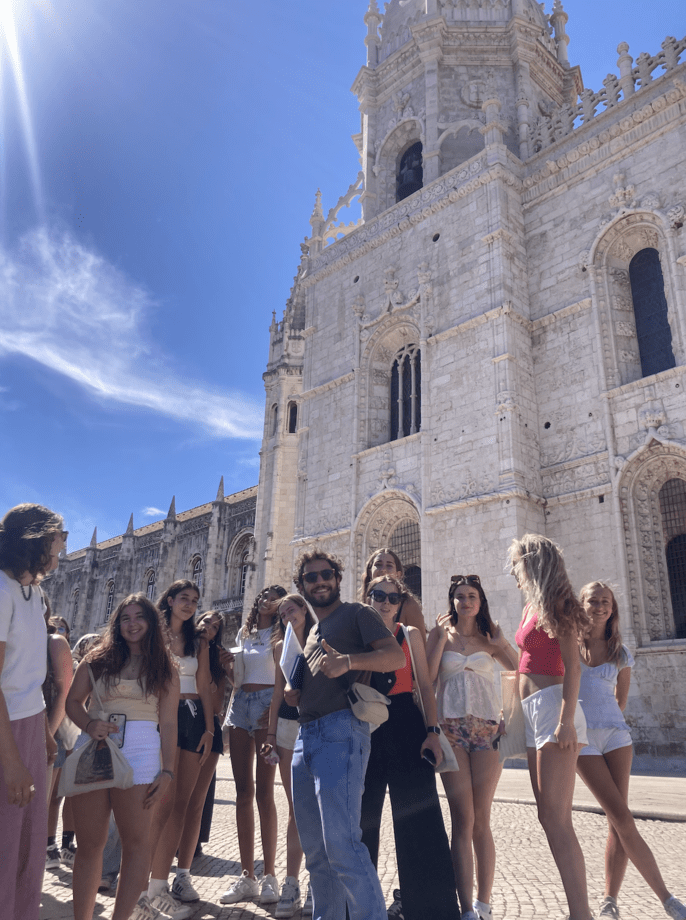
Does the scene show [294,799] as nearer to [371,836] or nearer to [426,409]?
[371,836]

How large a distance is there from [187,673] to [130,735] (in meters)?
1.25

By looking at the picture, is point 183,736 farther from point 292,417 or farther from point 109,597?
point 109,597

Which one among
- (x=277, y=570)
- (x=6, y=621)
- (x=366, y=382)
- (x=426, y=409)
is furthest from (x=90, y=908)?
(x=277, y=570)

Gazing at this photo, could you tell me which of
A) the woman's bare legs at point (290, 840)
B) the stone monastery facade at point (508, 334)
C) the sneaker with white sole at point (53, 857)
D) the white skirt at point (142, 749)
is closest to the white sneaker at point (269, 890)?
the woman's bare legs at point (290, 840)

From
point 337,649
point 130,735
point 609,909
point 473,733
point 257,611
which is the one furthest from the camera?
point 257,611

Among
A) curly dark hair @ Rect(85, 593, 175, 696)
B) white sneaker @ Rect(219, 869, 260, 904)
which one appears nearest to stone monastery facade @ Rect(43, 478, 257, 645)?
white sneaker @ Rect(219, 869, 260, 904)

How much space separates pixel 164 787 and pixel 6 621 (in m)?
1.32

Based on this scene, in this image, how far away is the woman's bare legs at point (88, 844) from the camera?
3307mm

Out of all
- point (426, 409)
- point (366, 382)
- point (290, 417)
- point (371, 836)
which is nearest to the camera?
point (371, 836)

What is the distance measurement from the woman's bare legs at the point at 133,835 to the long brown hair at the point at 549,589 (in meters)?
2.38

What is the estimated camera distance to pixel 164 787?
11.6 ft

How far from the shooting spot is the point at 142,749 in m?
3.56

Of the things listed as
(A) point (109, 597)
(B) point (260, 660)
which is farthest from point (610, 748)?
(A) point (109, 597)

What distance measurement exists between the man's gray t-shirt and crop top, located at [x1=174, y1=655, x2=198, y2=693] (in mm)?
1875
